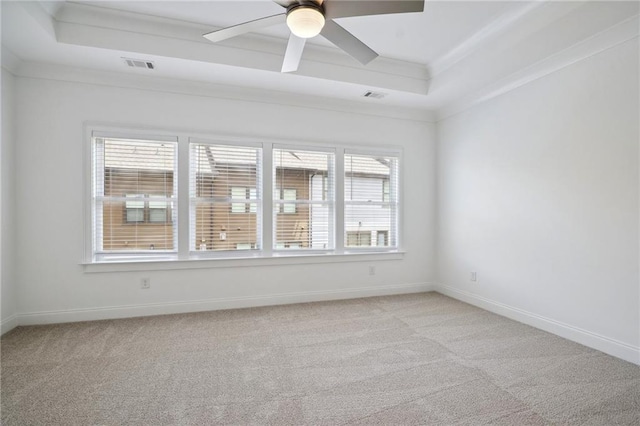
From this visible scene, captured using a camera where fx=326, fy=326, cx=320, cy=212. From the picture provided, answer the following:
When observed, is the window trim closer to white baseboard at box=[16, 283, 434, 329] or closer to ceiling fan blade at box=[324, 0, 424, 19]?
white baseboard at box=[16, 283, 434, 329]

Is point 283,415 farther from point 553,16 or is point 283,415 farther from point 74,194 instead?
point 553,16

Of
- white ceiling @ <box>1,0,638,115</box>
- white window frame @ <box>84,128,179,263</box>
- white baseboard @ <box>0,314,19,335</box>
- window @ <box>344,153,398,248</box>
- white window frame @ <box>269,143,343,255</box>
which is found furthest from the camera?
window @ <box>344,153,398,248</box>

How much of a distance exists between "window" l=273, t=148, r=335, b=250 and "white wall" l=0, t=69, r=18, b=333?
2690 mm

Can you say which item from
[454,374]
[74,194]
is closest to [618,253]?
[454,374]

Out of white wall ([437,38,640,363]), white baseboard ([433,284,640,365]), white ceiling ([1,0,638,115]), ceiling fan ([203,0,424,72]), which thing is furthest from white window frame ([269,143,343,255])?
ceiling fan ([203,0,424,72])

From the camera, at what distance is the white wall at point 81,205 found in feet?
11.1

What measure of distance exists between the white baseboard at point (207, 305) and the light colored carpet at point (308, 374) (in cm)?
13

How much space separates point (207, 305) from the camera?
12.9 feet

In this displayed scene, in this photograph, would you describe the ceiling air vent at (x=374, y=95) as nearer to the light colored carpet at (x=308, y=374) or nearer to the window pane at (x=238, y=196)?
the window pane at (x=238, y=196)

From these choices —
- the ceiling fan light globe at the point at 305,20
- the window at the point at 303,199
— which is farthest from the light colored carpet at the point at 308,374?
the ceiling fan light globe at the point at 305,20

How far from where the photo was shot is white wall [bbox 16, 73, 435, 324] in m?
3.39

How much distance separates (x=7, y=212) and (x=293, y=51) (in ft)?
10.5

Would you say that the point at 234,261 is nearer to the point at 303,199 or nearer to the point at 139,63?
the point at 303,199

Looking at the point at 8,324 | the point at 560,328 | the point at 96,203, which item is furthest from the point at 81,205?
the point at 560,328
